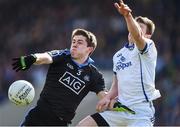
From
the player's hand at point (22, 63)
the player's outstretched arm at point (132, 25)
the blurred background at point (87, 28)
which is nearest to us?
the player's outstretched arm at point (132, 25)

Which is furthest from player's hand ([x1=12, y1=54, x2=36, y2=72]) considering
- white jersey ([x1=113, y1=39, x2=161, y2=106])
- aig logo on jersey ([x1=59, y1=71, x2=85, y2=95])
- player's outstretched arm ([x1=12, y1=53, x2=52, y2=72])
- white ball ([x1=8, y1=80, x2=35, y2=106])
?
white jersey ([x1=113, y1=39, x2=161, y2=106])

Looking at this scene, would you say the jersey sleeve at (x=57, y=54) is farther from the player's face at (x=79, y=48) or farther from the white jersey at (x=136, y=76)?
the white jersey at (x=136, y=76)

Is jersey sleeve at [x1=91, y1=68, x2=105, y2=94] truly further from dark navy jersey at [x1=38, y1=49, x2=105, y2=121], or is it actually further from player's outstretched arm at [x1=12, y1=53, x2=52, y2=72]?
player's outstretched arm at [x1=12, y1=53, x2=52, y2=72]

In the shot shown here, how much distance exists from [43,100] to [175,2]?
852 centimetres

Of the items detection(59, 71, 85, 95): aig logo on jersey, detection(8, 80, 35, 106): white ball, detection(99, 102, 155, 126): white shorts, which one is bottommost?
detection(99, 102, 155, 126): white shorts

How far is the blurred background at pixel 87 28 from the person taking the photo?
14.8 meters

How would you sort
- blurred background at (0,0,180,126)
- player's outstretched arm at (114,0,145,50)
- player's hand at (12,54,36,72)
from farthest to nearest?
1. blurred background at (0,0,180,126)
2. player's hand at (12,54,36,72)
3. player's outstretched arm at (114,0,145,50)

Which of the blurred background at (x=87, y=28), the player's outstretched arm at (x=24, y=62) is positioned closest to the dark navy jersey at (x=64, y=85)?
the player's outstretched arm at (x=24, y=62)

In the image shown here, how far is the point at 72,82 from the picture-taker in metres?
9.70

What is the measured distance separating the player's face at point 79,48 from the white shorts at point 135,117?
96 centimetres

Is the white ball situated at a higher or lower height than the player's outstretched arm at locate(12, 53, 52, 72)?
lower

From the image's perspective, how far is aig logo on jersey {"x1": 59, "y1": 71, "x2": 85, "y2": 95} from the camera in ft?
31.7

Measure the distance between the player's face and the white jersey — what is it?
2.36ft

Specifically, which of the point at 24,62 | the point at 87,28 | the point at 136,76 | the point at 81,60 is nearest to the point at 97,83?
the point at 81,60
